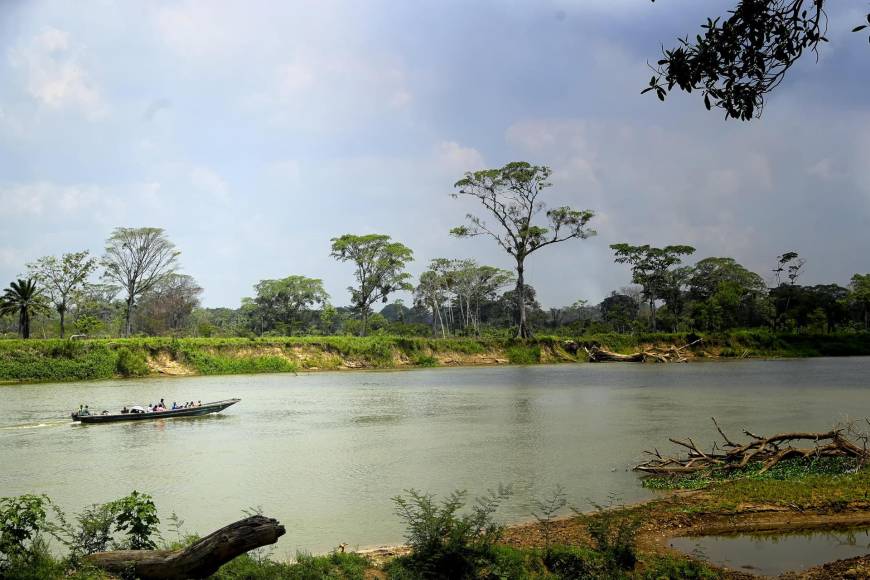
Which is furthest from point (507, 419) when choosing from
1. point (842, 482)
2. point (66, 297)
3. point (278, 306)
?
point (278, 306)

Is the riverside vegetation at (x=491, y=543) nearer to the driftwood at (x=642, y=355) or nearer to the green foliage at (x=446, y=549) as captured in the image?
the green foliage at (x=446, y=549)

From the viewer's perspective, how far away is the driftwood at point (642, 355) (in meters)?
57.4

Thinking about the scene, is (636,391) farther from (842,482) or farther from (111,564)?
(111,564)

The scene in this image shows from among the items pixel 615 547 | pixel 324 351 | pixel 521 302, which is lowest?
pixel 615 547

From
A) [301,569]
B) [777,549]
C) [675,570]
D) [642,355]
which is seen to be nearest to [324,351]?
[642,355]

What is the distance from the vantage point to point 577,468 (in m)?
12.9

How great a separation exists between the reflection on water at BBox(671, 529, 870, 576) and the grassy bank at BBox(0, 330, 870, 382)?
4261 cm

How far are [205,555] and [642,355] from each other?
183 feet

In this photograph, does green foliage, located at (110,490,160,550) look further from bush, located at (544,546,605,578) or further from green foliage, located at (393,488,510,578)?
bush, located at (544,546,605,578)

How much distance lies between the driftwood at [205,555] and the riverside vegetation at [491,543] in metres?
0.25

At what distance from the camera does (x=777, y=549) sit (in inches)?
308

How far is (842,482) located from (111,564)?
406 inches

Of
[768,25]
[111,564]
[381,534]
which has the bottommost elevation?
[381,534]

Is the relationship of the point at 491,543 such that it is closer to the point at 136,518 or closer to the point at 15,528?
the point at 136,518
